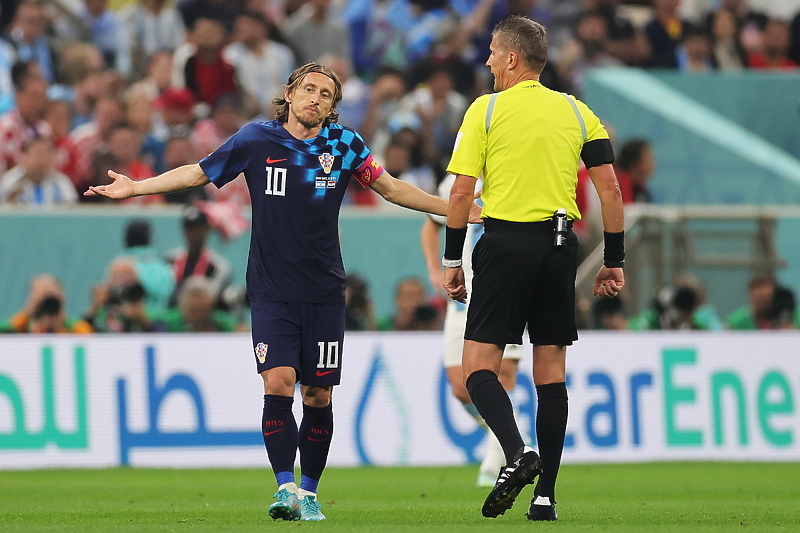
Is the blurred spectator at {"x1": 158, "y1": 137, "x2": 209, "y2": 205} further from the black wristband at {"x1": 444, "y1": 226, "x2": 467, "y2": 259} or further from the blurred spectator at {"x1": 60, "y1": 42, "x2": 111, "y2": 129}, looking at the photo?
the black wristband at {"x1": 444, "y1": 226, "x2": 467, "y2": 259}

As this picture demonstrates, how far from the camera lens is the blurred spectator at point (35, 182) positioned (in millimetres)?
14109

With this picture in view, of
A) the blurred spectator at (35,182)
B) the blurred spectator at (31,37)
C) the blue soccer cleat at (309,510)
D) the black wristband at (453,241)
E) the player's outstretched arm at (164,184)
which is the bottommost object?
the blue soccer cleat at (309,510)

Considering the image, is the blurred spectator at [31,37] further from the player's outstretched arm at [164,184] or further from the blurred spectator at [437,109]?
the player's outstretched arm at [164,184]

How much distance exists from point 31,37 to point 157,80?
1556 millimetres

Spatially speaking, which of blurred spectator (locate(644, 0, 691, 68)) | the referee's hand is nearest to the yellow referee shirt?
the referee's hand

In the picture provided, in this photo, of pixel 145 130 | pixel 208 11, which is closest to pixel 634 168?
pixel 145 130

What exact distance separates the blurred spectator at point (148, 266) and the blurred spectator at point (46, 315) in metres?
0.72

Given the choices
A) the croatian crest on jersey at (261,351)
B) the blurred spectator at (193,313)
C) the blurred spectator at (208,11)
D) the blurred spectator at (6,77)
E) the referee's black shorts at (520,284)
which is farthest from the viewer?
the blurred spectator at (208,11)

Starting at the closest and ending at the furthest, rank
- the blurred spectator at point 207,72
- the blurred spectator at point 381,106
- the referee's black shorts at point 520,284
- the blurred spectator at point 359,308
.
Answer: the referee's black shorts at point 520,284 < the blurred spectator at point 359,308 < the blurred spectator at point 207,72 < the blurred spectator at point 381,106

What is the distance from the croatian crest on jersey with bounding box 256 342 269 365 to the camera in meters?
7.09

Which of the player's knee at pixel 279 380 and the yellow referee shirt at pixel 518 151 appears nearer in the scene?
the yellow referee shirt at pixel 518 151

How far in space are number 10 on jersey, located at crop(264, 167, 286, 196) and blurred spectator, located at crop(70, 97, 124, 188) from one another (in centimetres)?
743

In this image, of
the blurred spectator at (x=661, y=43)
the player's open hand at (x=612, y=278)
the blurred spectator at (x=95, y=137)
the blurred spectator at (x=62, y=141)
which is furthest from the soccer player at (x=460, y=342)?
the blurred spectator at (x=661, y=43)

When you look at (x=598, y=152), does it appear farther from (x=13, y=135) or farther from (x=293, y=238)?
(x=13, y=135)
